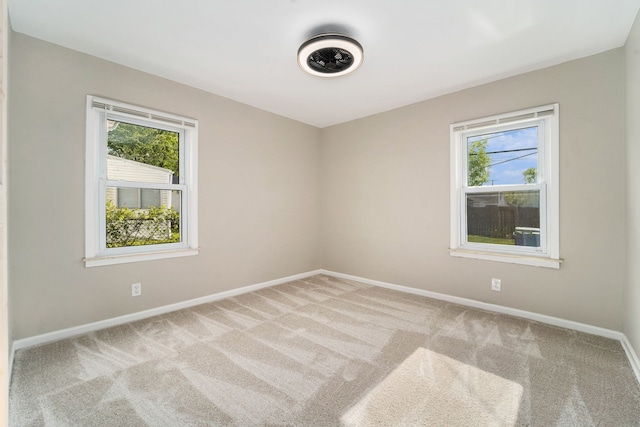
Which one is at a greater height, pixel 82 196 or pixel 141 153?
pixel 141 153

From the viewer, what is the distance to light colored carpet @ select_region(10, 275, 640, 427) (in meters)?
1.60

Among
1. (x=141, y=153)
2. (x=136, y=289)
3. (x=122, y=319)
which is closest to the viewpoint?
(x=122, y=319)

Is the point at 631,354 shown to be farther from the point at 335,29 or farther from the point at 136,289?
the point at 136,289

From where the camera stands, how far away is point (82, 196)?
8.41 ft

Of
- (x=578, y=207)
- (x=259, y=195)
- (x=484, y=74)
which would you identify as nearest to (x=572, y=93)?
(x=484, y=74)

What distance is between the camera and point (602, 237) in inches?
99.7

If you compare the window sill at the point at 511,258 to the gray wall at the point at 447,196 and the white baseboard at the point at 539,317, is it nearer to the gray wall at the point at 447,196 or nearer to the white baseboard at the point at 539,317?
the gray wall at the point at 447,196

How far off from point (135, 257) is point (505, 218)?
3813mm

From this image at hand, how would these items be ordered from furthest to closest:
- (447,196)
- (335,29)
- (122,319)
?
(447,196), (122,319), (335,29)

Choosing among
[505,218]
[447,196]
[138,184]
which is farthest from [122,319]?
[505,218]

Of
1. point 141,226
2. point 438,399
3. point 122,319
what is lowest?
point 438,399

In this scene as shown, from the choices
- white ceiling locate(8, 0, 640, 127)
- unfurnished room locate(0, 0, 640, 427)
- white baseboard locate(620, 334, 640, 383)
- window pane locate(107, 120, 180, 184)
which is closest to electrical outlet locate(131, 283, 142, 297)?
Result: unfurnished room locate(0, 0, 640, 427)

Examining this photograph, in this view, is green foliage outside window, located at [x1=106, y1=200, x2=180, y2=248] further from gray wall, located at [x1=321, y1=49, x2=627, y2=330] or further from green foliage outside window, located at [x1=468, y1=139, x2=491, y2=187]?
green foliage outside window, located at [x1=468, y1=139, x2=491, y2=187]

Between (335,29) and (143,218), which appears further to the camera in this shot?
(143,218)
